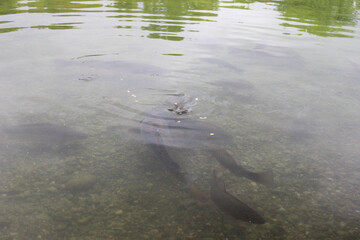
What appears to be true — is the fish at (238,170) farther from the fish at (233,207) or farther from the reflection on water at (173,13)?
the reflection on water at (173,13)

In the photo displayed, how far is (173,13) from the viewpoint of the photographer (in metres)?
15.5

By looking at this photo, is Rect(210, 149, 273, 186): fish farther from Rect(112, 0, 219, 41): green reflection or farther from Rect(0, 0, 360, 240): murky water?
Rect(112, 0, 219, 41): green reflection

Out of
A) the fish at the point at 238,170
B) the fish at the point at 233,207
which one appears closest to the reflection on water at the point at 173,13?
the fish at the point at 238,170

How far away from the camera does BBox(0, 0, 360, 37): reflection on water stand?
11.9 metres

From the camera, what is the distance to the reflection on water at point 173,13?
1189 centimetres

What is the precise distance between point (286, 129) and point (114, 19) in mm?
10300

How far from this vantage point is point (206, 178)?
12.7ft

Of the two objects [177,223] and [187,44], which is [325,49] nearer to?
[187,44]

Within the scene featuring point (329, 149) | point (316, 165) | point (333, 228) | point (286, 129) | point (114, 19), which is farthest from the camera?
point (114, 19)

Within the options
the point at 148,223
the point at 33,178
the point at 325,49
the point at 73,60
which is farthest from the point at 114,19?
the point at 148,223

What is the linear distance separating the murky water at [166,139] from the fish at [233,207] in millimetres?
76

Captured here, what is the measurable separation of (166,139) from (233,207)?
5.34 ft

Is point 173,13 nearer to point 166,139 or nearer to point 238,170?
point 166,139


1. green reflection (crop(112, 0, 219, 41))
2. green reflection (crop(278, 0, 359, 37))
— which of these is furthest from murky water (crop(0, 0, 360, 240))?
green reflection (crop(278, 0, 359, 37))
